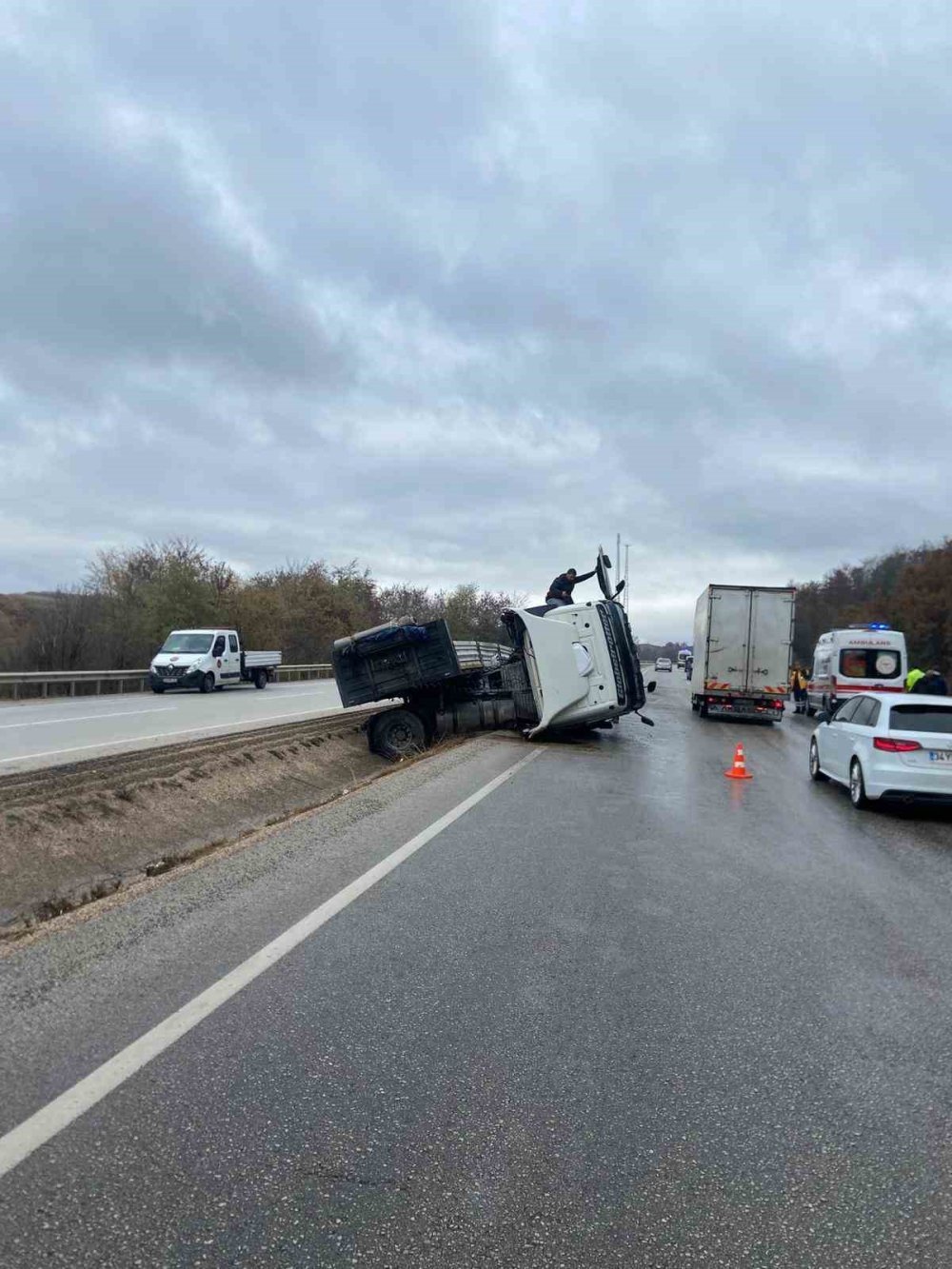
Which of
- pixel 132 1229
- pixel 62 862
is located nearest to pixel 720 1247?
pixel 132 1229

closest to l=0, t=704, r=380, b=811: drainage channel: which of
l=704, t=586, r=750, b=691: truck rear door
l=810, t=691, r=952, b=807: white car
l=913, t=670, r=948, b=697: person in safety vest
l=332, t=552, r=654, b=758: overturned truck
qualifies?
l=332, t=552, r=654, b=758: overturned truck

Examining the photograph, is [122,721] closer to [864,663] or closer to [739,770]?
[739,770]

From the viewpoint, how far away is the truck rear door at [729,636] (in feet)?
86.8

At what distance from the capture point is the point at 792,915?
6.59m

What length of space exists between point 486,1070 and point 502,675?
48.4 feet

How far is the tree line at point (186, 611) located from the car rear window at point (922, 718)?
8912 mm

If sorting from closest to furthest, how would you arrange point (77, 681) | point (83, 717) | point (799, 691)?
point (83, 717)
point (77, 681)
point (799, 691)

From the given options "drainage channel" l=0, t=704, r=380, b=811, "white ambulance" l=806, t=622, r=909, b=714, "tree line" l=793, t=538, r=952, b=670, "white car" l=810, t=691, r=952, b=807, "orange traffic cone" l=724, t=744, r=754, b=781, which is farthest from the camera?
"tree line" l=793, t=538, r=952, b=670

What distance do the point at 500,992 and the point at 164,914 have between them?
7.68ft

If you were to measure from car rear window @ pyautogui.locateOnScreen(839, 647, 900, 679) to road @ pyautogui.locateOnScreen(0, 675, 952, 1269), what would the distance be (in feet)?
70.8

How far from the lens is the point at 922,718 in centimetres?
1153

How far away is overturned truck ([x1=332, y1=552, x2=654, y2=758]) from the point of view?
17.3 meters

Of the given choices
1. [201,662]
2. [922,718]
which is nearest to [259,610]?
[201,662]

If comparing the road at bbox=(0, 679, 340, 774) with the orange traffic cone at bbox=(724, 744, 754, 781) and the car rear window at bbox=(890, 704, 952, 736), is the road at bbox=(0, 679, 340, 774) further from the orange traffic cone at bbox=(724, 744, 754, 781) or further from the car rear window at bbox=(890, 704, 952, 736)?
the car rear window at bbox=(890, 704, 952, 736)
